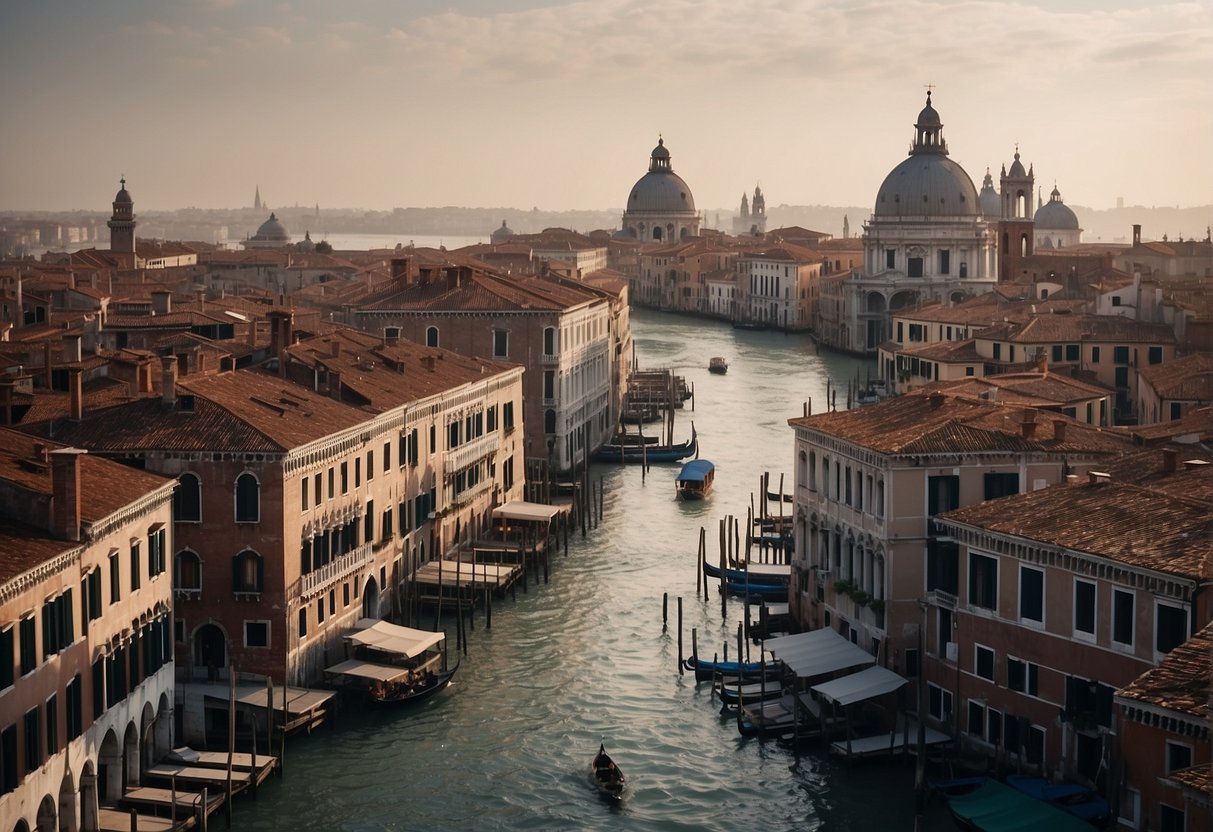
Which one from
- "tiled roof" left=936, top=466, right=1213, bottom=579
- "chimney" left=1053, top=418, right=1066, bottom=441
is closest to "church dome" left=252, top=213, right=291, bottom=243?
"chimney" left=1053, top=418, right=1066, bottom=441

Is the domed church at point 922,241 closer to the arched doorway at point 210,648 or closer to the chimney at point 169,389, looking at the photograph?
the chimney at point 169,389

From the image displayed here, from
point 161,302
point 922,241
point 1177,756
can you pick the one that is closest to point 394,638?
point 1177,756

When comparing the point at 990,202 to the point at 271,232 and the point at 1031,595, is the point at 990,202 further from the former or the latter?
the point at 1031,595

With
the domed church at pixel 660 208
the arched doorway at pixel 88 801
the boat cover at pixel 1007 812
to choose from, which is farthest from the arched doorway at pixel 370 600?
the domed church at pixel 660 208

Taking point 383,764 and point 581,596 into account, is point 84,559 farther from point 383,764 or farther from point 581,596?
point 581,596

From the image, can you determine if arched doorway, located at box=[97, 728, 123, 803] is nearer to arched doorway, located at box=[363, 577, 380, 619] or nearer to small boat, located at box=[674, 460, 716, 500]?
arched doorway, located at box=[363, 577, 380, 619]

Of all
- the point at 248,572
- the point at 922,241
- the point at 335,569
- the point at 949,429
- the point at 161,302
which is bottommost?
the point at 335,569
